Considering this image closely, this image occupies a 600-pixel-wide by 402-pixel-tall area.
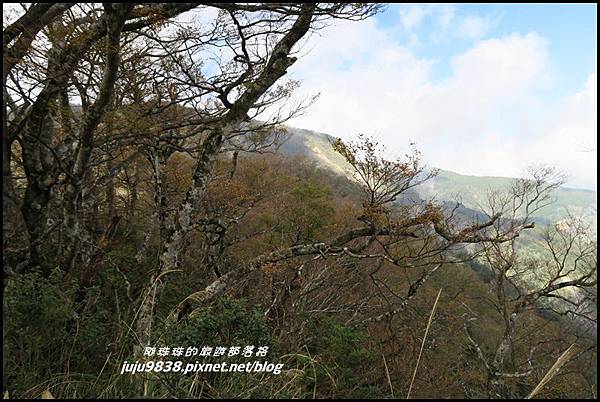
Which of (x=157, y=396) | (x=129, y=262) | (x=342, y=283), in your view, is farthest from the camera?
(x=342, y=283)

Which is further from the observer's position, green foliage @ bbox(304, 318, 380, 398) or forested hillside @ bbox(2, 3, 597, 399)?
green foliage @ bbox(304, 318, 380, 398)

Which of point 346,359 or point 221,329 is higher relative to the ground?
point 221,329

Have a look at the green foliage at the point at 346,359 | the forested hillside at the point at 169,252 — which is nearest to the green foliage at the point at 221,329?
the forested hillside at the point at 169,252

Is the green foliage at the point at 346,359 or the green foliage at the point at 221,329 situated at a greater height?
the green foliage at the point at 221,329

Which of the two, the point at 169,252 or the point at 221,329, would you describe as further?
the point at 169,252

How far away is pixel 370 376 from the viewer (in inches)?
224

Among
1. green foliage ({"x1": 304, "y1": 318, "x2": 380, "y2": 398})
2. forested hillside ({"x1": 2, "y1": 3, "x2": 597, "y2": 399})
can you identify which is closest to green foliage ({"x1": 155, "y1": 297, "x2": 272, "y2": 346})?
forested hillside ({"x1": 2, "y1": 3, "x2": 597, "y2": 399})

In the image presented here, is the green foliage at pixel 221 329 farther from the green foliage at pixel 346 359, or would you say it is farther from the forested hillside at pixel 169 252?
the green foliage at pixel 346 359

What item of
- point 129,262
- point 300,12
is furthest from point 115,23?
point 129,262

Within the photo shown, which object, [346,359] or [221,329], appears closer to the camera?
[221,329]

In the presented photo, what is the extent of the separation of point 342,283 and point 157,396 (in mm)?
7099

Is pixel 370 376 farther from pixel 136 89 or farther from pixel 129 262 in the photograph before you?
pixel 136 89

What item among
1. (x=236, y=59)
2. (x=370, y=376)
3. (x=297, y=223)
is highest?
(x=236, y=59)

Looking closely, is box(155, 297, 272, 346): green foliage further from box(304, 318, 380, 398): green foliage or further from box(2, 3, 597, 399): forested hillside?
box(304, 318, 380, 398): green foliage
